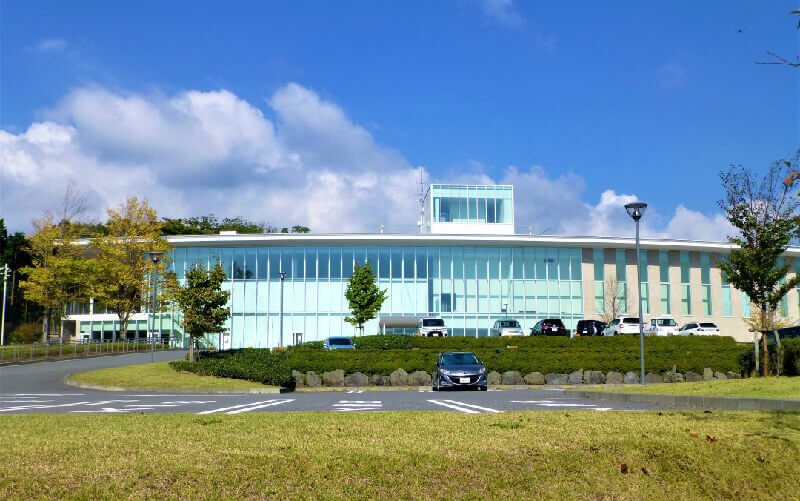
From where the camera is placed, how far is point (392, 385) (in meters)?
27.9

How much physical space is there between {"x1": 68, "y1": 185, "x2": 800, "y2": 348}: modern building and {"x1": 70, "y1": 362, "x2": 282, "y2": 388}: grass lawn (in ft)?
87.6

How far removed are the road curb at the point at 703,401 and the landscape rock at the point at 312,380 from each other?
12111 millimetres

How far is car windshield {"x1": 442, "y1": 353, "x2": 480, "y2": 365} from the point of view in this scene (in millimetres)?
24844

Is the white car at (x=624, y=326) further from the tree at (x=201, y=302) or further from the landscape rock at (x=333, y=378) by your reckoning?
the tree at (x=201, y=302)

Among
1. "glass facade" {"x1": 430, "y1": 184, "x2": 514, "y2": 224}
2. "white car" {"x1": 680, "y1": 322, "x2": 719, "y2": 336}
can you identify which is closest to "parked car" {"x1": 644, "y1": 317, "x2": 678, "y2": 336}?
"white car" {"x1": 680, "y1": 322, "x2": 719, "y2": 336}

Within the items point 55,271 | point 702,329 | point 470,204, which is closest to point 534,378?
point 702,329

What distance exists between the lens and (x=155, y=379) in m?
27.2

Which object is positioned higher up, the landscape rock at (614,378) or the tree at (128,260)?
the tree at (128,260)

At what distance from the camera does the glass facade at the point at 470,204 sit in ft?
207

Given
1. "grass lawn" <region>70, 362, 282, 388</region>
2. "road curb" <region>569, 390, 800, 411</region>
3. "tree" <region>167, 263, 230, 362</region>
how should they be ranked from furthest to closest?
"tree" <region>167, 263, 230, 362</region> → "grass lawn" <region>70, 362, 282, 388</region> → "road curb" <region>569, 390, 800, 411</region>

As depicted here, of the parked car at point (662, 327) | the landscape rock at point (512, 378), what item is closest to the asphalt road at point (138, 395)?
the landscape rock at point (512, 378)

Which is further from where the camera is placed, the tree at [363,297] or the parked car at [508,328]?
the parked car at [508,328]

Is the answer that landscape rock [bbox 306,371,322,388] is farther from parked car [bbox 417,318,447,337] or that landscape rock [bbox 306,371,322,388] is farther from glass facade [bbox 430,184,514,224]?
glass facade [bbox 430,184,514,224]

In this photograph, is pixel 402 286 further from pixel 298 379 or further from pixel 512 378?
pixel 298 379
